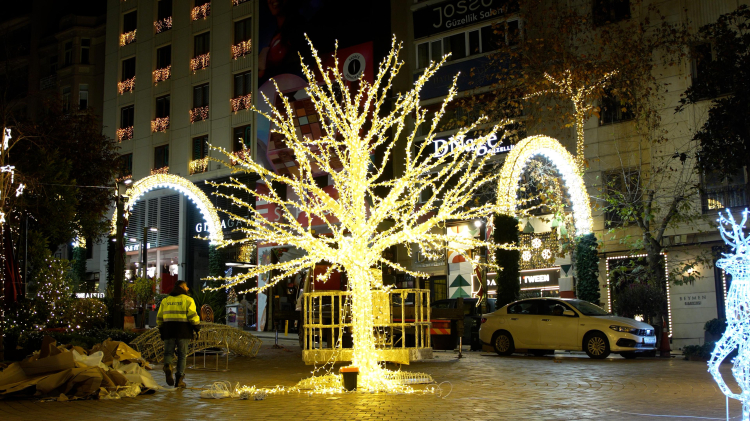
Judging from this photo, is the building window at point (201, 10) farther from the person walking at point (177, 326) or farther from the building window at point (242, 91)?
the person walking at point (177, 326)

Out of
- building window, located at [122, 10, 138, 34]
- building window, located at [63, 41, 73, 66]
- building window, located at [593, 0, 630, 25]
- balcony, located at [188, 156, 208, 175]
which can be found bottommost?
balcony, located at [188, 156, 208, 175]

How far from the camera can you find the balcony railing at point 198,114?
131ft

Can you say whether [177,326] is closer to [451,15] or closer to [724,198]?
[724,198]

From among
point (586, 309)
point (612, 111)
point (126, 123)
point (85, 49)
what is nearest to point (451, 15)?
point (612, 111)

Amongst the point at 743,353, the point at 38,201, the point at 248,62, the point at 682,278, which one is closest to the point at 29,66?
the point at 248,62

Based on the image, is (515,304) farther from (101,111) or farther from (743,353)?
(101,111)

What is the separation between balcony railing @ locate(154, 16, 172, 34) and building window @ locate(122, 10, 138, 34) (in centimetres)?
203

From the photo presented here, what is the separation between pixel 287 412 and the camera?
8484mm

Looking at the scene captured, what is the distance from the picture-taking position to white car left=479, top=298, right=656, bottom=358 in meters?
16.7

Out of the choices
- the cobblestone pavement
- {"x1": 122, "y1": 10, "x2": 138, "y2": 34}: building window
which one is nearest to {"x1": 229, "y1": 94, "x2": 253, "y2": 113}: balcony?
{"x1": 122, "y1": 10, "x2": 138, "y2": 34}: building window

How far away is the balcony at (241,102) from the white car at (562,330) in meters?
22.7

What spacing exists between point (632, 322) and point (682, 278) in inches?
252

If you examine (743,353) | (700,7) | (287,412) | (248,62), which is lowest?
(287,412)

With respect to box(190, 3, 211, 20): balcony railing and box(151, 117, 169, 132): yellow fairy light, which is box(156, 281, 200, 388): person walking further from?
box(190, 3, 211, 20): balcony railing
